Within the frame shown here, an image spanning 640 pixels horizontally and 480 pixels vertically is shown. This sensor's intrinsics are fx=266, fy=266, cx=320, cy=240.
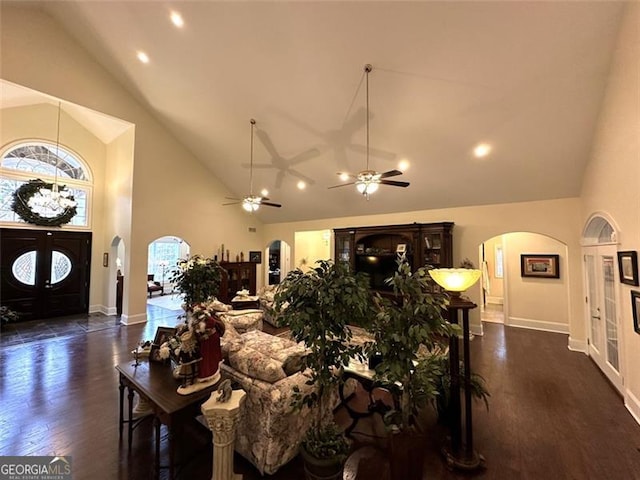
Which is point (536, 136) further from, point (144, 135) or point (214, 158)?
point (144, 135)

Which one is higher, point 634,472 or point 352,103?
point 352,103

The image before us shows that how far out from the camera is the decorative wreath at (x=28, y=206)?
611 centimetres

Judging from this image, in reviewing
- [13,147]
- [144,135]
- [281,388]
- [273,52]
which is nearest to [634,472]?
[281,388]

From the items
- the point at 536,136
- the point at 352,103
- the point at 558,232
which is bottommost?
the point at 558,232

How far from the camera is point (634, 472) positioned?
7.14 ft

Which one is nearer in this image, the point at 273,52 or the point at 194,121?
the point at 273,52

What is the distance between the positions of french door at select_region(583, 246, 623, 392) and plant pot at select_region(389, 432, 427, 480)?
345cm

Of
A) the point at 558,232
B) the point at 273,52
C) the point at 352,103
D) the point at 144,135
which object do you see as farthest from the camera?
the point at 144,135

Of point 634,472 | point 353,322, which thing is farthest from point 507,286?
point 353,322

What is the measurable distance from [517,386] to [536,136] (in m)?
3.66

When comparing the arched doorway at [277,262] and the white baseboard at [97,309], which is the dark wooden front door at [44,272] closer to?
the white baseboard at [97,309]

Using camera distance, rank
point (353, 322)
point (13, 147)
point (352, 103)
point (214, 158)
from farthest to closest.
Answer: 1. point (214, 158)
2. point (13, 147)
3. point (352, 103)
4. point (353, 322)

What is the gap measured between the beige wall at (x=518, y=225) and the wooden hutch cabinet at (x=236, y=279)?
441 centimetres

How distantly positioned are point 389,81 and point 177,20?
3.37 metres
